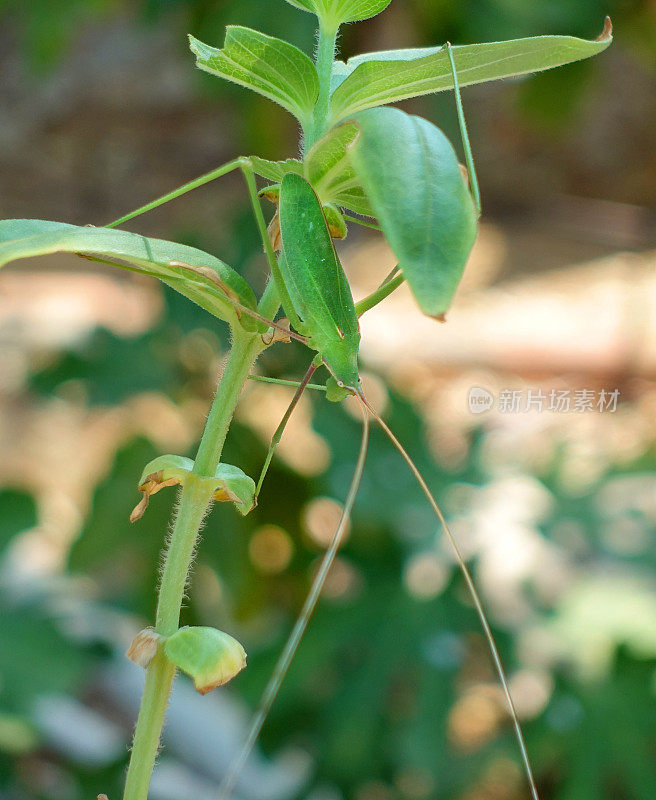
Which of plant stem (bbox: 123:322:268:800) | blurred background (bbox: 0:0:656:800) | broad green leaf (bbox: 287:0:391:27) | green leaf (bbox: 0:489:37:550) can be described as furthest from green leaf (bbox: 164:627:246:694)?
green leaf (bbox: 0:489:37:550)

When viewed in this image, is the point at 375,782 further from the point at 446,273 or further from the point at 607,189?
the point at 607,189

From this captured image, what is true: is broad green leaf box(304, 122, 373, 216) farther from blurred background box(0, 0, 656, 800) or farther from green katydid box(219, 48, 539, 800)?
blurred background box(0, 0, 656, 800)

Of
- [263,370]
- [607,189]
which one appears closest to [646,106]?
[607,189]

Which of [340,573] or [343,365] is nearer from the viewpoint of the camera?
[343,365]

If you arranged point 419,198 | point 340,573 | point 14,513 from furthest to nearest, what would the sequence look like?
point 340,573
point 14,513
point 419,198

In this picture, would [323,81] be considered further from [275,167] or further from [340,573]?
[340,573]

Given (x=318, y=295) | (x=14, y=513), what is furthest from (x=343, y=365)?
(x=14, y=513)

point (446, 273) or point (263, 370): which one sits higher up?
point (263, 370)
